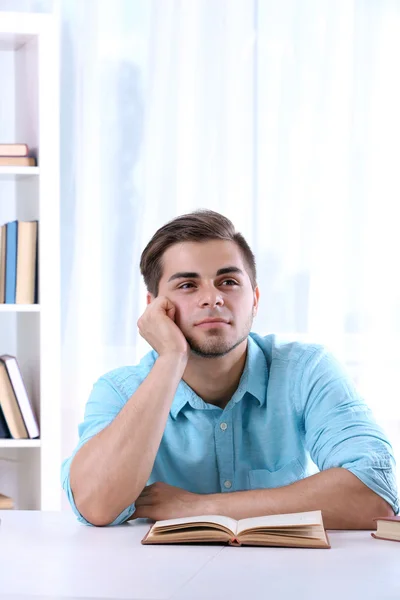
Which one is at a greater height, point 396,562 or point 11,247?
point 11,247

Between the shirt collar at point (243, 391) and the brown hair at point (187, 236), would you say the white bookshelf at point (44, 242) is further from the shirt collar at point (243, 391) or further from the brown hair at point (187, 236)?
the shirt collar at point (243, 391)

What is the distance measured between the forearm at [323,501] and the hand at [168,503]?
0.02 meters

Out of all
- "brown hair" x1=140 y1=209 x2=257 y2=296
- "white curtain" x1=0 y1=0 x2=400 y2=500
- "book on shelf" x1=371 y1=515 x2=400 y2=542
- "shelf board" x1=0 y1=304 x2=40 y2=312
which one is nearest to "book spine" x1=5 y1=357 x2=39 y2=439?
"shelf board" x1=0 y1=304 x2=40 y2=312

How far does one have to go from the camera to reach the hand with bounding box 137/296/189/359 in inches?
69.9

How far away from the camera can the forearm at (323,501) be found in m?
1.54

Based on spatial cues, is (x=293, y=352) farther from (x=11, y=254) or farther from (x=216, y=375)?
(x=11, y=254)

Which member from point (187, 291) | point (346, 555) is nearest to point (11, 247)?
point (187, 291)

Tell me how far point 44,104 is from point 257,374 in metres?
1.27

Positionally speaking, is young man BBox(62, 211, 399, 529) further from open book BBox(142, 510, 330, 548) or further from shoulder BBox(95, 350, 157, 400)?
open book BBox(142, 510, 330, 548)

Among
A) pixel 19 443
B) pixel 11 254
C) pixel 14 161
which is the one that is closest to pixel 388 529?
pixel 19 443

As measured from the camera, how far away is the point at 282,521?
1390 millimetres

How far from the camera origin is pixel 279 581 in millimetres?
1152

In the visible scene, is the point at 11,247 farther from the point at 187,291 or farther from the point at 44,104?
the point at 187,291

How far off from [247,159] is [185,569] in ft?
6.65
